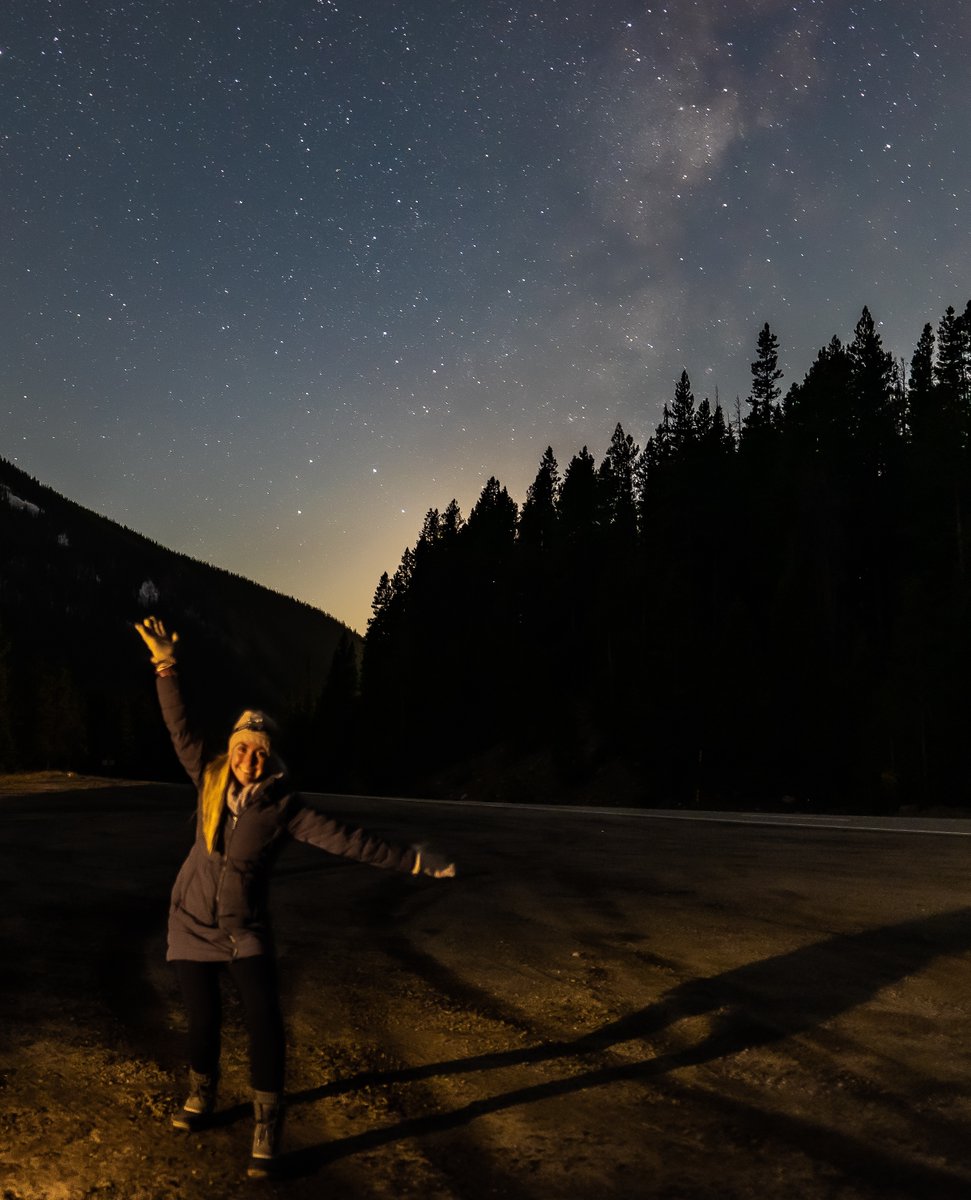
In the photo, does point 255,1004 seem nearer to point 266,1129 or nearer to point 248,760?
point 266,1129

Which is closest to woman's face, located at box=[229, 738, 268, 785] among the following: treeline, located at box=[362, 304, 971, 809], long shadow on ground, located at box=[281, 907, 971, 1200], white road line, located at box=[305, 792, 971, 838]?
long shadow on ground, located at box=[281, 907, 971, 1200]

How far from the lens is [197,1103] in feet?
15.3

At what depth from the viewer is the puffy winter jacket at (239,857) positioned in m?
4.40

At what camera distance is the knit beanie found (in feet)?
14.7

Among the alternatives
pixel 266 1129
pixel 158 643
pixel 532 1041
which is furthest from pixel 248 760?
pixel 532 1041

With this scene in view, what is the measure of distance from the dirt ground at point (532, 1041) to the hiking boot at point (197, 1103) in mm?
73

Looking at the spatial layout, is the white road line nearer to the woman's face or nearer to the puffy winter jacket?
the puffy winter jacket

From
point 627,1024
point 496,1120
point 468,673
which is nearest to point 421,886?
point 627,1024

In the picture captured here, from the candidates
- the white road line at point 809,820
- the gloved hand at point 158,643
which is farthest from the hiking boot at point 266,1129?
the white road line at point 809,820

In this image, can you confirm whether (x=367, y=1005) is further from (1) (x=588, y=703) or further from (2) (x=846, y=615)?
(1) (x=588, y=703)

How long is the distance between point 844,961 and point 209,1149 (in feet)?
17.4

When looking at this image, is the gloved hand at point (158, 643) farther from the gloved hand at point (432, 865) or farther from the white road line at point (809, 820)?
the white road line at point (809, 820)

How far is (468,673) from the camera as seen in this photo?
288 ft

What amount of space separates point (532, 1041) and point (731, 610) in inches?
1929
